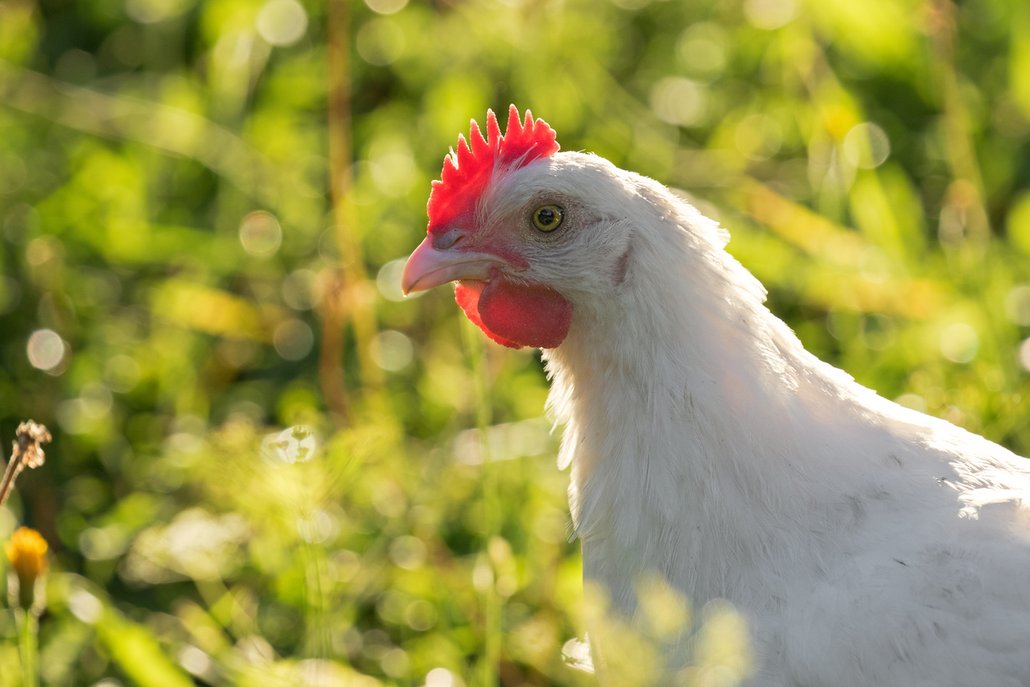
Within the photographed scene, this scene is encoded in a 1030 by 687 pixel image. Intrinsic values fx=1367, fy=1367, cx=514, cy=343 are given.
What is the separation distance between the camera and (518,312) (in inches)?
83.0

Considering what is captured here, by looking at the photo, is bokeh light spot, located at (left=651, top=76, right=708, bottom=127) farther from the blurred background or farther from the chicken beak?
the chicken beak

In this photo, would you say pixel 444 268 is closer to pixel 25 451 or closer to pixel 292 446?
pixel 292 446

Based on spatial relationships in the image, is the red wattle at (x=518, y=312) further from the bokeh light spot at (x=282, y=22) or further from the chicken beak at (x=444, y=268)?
the bokeh light spot at (x=282, y=22)

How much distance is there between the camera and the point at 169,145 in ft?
13.2

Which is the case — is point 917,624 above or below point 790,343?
below

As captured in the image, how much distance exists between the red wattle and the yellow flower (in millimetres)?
748

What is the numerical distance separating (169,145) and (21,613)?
2.38m

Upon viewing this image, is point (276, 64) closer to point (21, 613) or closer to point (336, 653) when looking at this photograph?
point (336, 653)

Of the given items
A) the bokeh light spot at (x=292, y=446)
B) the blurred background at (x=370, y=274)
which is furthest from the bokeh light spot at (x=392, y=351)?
the bokeh light spot at (x=292, y=446)

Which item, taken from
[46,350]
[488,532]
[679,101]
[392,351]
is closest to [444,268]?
[488,532]

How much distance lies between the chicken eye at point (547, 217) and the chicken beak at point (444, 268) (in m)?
0.10

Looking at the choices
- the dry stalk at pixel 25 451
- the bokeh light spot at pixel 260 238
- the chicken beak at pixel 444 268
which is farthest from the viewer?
the bokeh light spot at pixel 260 238

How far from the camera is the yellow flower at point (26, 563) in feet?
5.97

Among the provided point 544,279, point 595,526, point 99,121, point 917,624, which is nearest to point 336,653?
point 595,526
